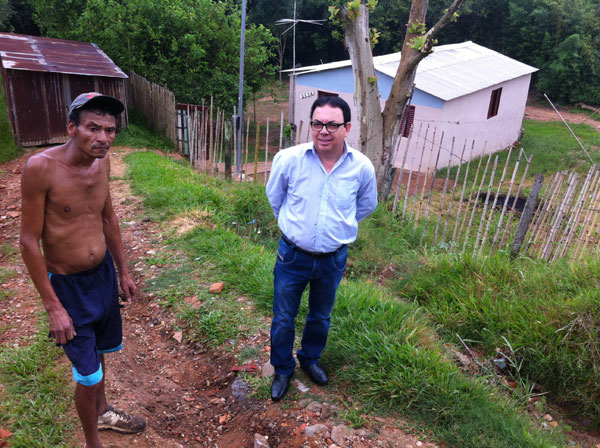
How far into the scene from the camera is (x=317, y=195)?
A: 2.59 m

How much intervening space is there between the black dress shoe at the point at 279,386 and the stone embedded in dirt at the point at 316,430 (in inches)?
11.4

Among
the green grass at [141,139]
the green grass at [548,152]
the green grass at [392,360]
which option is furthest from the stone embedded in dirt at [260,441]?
the green grass at [548,152]

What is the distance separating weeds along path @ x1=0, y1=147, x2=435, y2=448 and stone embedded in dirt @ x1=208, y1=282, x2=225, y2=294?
0.27 metres

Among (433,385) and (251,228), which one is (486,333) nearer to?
(433,385)

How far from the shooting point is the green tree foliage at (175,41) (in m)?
14.3

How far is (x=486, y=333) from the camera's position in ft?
12.6

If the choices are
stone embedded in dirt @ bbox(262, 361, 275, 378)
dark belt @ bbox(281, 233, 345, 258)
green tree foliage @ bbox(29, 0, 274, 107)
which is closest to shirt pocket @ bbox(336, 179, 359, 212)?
dark belt @ bbox(281, 233, 345, 258)

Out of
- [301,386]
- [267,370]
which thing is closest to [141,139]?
[267,370]

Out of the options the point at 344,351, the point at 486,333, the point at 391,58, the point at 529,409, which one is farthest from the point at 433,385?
the point at 391,58

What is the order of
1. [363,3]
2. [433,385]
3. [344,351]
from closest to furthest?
→ 1. [433,385]
2. [344,351]
3. [363,3]

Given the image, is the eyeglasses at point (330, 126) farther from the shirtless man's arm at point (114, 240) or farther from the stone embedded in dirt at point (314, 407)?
the stone embedded in dirt at point (314, 407)

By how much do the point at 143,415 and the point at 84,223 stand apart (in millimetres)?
1265

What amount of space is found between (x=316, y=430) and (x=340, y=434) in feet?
0.45

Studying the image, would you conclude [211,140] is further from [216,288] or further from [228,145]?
[216,288]
